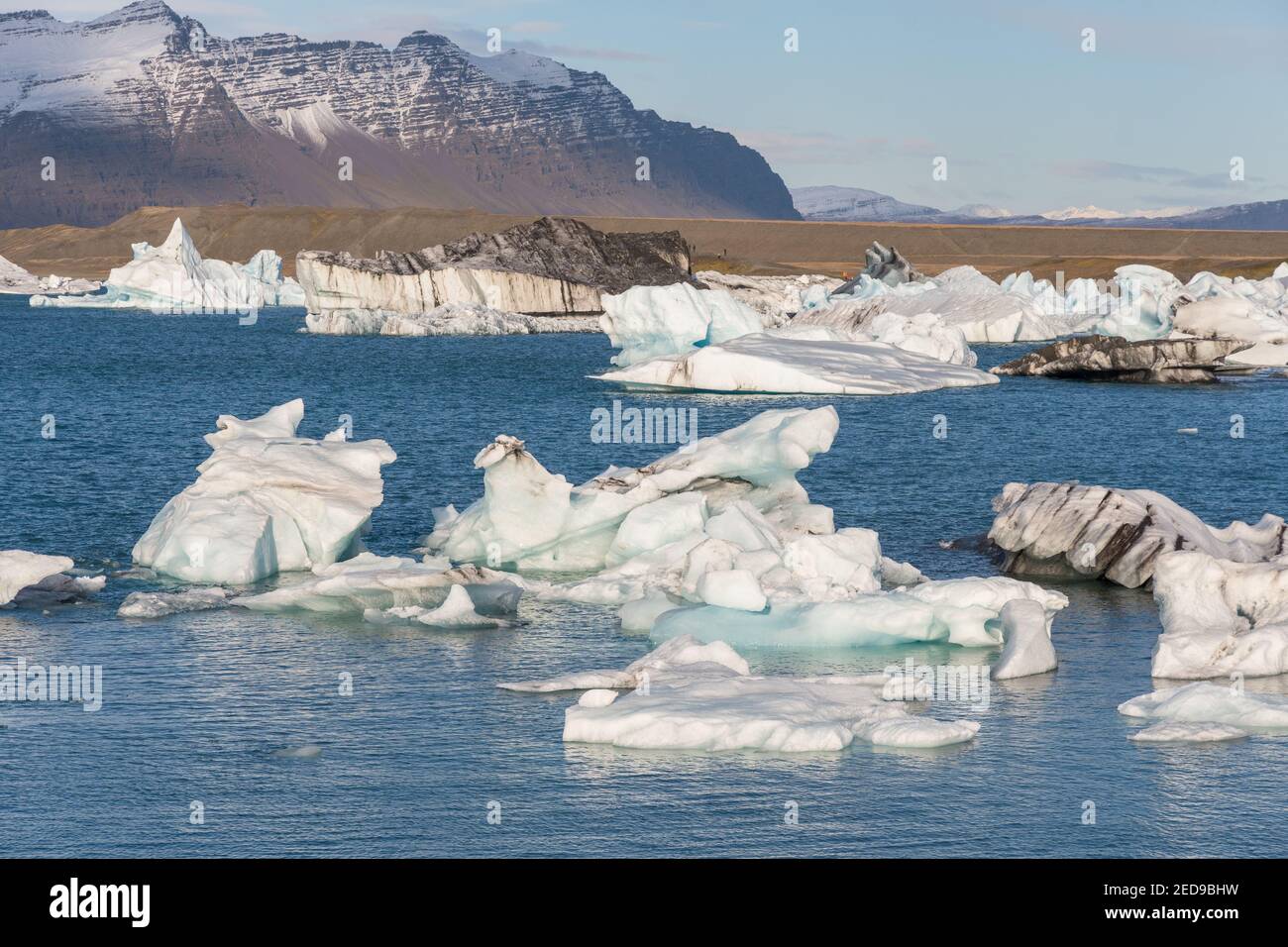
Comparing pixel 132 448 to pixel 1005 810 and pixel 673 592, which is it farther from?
pixel 1005 810

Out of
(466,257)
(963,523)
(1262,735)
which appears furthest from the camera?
(466,257)

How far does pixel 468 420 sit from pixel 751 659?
29093 mm

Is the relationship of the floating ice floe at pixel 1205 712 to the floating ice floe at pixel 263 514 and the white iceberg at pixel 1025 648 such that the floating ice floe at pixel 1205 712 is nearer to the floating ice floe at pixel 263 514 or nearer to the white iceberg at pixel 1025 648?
the white iceberg at pixel 1025 648

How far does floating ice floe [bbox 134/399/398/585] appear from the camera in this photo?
22344 mm

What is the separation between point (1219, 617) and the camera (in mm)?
18812

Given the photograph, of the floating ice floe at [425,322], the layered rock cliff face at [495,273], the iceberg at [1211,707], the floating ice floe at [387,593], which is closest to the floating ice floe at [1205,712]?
the iceberg at [1211,707]

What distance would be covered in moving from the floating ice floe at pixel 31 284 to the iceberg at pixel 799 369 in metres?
116

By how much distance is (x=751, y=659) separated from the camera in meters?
18.0

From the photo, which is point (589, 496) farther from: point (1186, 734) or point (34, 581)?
point (1186, 734)

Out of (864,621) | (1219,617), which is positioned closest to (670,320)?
(864,621)

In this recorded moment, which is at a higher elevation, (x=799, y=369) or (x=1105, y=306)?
Result: (x=1105, y=306)

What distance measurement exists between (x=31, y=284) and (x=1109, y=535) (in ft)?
522

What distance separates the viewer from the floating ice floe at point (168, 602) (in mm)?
20234
